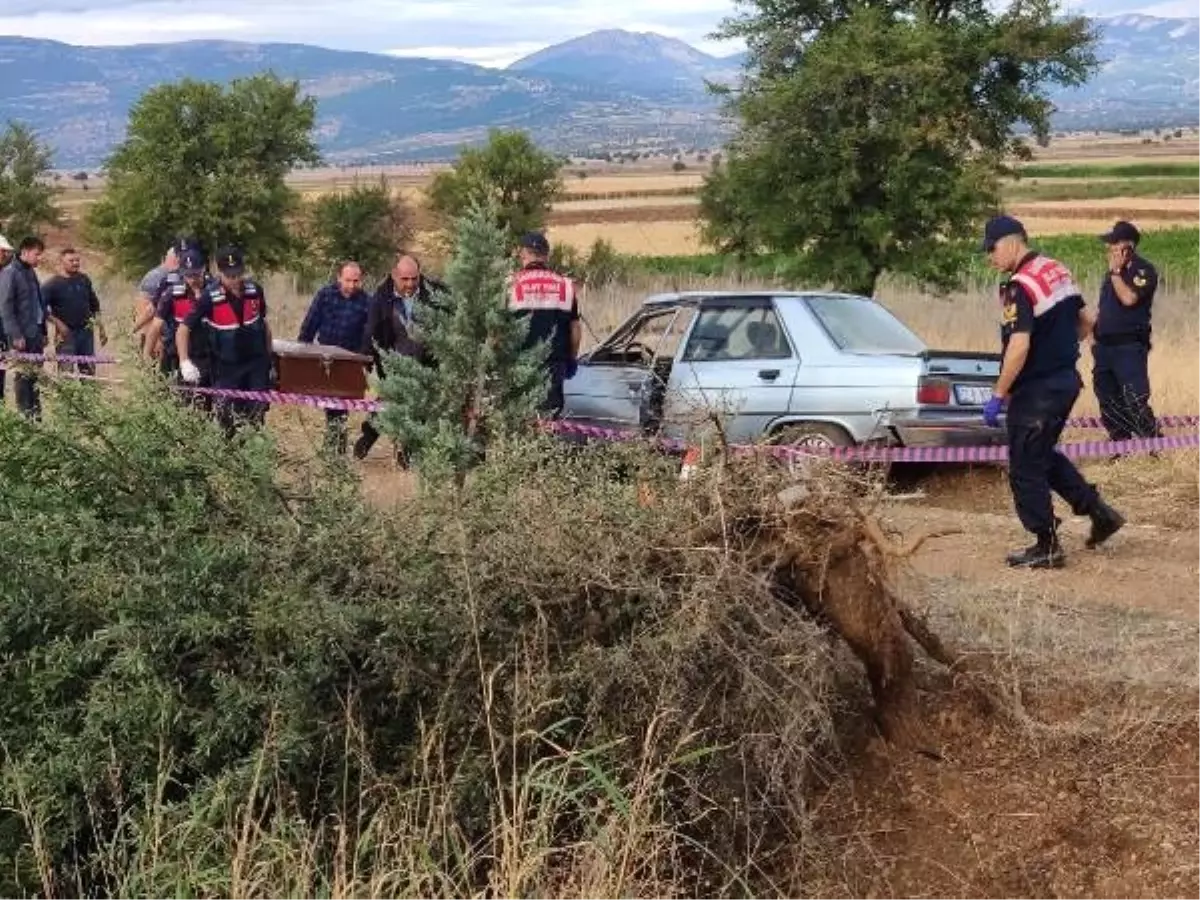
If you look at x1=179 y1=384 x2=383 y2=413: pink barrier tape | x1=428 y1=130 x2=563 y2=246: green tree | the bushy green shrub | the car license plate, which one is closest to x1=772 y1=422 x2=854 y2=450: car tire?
the car license plate

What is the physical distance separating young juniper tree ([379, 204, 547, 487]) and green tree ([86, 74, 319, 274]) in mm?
17768

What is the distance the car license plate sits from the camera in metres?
8.70

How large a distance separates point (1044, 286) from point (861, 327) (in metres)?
2.54

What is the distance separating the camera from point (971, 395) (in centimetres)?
876

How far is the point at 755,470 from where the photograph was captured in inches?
167

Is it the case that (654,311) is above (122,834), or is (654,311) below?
above

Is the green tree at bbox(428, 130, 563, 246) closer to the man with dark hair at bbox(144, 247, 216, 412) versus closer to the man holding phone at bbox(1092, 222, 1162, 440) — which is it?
the man with dark hair at bbox(144, 247, 216, 412)

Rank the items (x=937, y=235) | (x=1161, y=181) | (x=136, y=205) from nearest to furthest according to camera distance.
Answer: (x=937, y=235) → (x=136, y=205) → (x=1161, y=181)

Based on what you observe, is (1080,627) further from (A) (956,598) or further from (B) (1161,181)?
(B) (1161,181)

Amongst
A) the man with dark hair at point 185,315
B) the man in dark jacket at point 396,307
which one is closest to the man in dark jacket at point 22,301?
the man with dark hair at point 185,315

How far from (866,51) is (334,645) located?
13981mm

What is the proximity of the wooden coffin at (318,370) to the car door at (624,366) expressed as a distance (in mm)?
1896

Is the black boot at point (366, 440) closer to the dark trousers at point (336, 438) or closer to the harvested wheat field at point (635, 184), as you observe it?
the dark trousers at point (336, 438)

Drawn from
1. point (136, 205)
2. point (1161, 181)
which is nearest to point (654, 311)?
point (136, 205)
